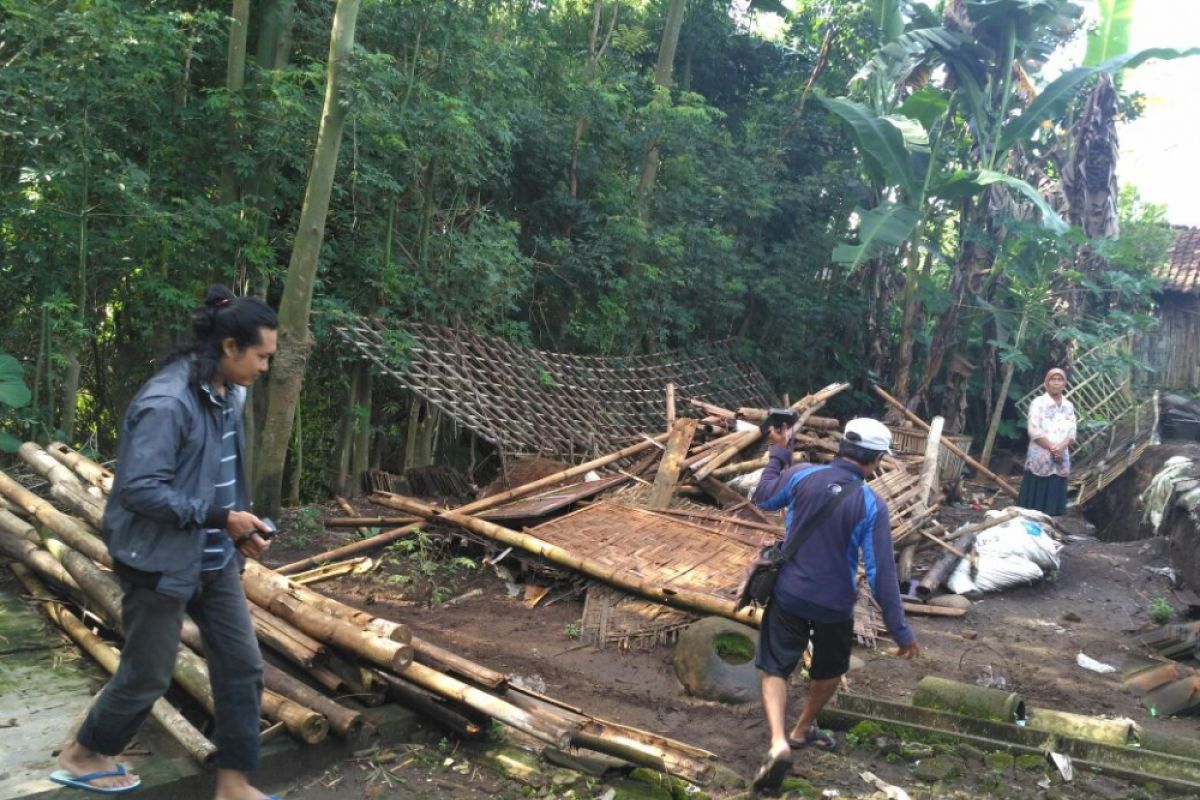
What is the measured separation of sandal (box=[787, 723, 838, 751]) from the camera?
4.45m

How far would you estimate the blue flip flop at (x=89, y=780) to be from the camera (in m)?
3.02

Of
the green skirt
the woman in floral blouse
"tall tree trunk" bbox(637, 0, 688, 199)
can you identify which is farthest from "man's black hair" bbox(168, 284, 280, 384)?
"tall tree trunk" bbox(637, 0, 688, 199)

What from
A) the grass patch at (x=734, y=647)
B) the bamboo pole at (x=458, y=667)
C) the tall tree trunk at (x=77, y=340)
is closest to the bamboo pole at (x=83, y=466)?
the tall tree trunk at (x=77, y=340)

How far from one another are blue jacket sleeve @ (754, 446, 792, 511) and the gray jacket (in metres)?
2.43

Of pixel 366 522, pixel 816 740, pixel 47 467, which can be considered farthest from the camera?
pixel 366 522

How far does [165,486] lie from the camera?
2.78 m

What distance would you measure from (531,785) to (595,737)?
12.5 inches

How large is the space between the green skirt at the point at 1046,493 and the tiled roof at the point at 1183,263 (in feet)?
29.2

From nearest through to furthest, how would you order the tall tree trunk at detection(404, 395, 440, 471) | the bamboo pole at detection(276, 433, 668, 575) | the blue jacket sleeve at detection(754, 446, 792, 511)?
the blue jacket sleeve at detection(754, 446, 792, 511)
the bamboo pole at detection(276, 433, 668, 575)
the tall tree trunk at detection(404, 395, 440, 471)

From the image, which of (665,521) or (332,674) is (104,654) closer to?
(332,674)

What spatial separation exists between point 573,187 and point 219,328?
9.40m

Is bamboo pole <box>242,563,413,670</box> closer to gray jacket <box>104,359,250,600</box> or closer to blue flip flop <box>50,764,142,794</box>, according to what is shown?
blue flip flop <box>50,764,142,794</box>

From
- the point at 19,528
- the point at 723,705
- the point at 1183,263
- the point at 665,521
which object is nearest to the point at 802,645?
the point at 723,705

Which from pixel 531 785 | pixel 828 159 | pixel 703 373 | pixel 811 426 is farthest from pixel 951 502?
pixel 531 785
